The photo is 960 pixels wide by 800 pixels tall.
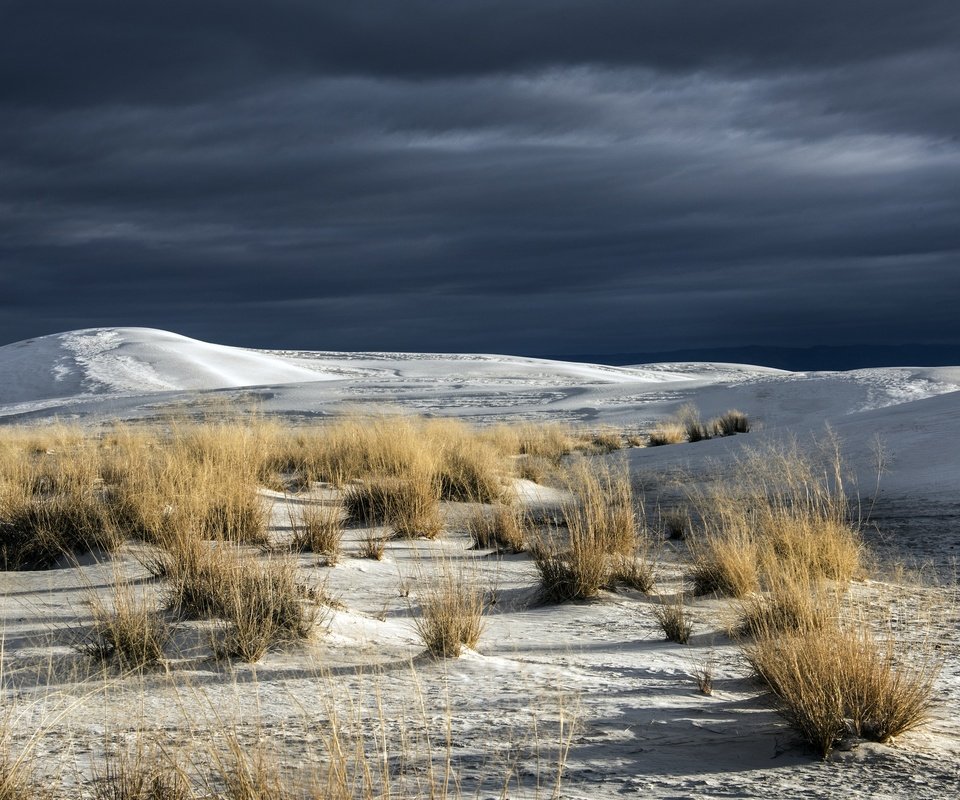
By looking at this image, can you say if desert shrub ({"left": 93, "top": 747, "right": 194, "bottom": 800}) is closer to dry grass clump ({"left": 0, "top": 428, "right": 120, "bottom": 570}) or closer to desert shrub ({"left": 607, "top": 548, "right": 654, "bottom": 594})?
dry grass clump ({"left": 0, "top": 428, "right": 120, "bottom": 570})

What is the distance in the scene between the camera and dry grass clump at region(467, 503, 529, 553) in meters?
7.88

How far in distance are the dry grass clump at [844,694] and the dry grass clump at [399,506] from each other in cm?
503

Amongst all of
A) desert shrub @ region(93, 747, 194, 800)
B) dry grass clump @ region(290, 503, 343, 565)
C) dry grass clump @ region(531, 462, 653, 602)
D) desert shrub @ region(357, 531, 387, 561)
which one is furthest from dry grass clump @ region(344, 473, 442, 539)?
desert shrub @ region(93, 747, 194, 800)

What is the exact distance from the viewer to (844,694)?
330cm

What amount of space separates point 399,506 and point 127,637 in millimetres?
4502

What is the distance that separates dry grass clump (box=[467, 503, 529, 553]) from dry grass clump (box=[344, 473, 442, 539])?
43 cm

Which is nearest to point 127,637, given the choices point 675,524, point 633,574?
point 633,574

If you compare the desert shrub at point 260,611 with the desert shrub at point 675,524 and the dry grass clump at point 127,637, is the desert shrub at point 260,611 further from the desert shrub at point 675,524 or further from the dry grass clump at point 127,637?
the desert shrub at point 675,524

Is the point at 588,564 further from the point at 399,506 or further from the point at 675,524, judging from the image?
the point at 675,524

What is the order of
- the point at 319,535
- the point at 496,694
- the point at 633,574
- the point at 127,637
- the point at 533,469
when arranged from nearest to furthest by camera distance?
1. the point at 496,694
2. the point at 127,637
3. the point at 633,574
4. the point at 319,535
5. the point at 533,469

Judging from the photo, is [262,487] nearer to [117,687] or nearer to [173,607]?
[173,607]

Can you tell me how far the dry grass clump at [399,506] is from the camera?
834cm

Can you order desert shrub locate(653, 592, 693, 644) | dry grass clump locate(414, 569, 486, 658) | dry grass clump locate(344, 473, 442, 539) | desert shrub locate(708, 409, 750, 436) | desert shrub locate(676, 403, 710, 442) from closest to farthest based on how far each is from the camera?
dry grass clump locate(414, 569, 486, 658) < desert shrub locate(653, 592, 693, 644) < dry grass clump locate(344, 473, 442, 539) < desert shrub locate(676, 403, 710, 442) < desert shrub locate(708, 409, 750, 436)

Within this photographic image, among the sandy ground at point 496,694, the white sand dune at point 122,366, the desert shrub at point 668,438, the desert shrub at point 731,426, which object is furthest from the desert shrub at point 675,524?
the white sand dune at point 122,366
